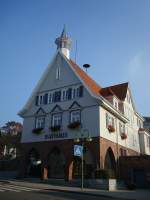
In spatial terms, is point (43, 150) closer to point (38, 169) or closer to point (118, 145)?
point (38, 169)

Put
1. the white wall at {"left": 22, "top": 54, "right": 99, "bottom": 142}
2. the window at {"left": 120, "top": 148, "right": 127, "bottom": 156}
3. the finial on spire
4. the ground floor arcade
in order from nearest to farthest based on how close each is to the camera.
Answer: the ground floor arcade → the white wall at {"left": 22, "top": 54, "right": 99, "bottom": 142} → the window at {"left": 120, "top": 148, "right": 127, "bottom": 156} → the finial on spire

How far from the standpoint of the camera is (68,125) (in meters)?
30.4

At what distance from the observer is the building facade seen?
29.1 metres

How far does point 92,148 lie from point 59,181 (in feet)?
17.0

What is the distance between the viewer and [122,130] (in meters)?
36.3

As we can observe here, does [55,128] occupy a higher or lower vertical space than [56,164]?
higher

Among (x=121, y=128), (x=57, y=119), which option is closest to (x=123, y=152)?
(x=121, y=128)

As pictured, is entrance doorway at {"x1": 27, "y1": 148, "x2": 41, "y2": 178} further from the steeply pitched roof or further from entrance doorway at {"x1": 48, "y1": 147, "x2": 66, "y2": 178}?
the steeply pitched roof

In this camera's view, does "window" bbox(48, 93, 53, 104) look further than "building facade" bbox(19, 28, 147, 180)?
Yes

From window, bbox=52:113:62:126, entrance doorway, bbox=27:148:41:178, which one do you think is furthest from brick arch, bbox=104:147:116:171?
entrance doorway, bbox=27:148:41:178

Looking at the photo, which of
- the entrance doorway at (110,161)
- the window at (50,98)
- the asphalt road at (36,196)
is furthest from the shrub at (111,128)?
the asphalt road at (36,196)

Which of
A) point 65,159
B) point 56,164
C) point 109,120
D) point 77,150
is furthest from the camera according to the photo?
point 56,164

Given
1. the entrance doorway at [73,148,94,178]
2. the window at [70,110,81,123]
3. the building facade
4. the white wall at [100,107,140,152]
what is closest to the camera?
the entrance doorway at [73,148,94,178]

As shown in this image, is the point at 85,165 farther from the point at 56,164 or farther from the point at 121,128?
the point at 121,128
